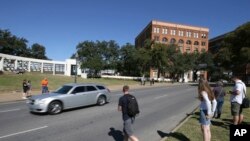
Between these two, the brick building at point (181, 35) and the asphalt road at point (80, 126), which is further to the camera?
the brick building at point (181, 35)

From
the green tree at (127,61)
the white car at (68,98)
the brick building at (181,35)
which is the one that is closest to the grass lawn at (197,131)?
the white car at (68,98)

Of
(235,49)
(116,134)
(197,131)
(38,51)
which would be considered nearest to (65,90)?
(116,134)

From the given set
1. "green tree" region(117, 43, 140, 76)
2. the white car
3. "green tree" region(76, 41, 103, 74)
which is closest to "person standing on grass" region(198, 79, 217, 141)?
the white car

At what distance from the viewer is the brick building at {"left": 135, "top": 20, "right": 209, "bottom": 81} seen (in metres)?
97.5

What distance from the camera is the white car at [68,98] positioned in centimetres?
1238

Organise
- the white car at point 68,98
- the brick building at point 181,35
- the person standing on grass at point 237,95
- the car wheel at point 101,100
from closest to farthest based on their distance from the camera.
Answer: the person standing on grass at point 237,95
the white car at point 68,98
the car wheel at point 101,100
the brick building at point 181,35

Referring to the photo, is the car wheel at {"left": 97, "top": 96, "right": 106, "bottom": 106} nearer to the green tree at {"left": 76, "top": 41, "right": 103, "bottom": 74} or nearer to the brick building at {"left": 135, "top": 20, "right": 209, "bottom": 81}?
the green tree at {"left": 76, "top": 41, "right": 103, "bottom": 74}

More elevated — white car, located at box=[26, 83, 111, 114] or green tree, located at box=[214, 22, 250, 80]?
green tree, located at box=[214, 22, 250, 80]

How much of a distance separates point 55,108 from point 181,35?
94.4 m

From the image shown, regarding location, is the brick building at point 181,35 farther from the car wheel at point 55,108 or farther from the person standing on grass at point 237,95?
the person standing on grass at point 237,95

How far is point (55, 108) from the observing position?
12.7m

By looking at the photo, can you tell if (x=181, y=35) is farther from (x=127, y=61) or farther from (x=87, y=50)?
(x=87, y=50)

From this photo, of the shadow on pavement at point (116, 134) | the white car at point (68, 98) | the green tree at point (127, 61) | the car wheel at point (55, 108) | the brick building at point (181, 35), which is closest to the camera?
the shadow on pavement at point (116, 134)

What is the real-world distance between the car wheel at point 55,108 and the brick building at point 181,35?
85323 mm
